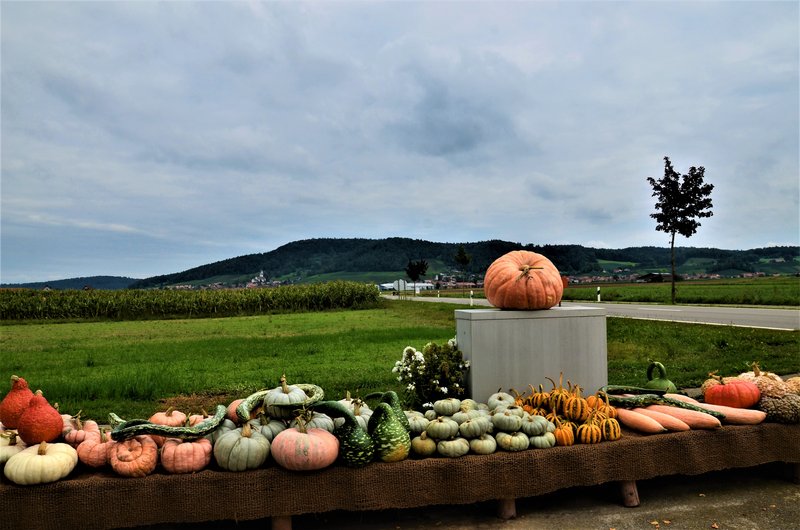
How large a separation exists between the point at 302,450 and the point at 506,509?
1703mm

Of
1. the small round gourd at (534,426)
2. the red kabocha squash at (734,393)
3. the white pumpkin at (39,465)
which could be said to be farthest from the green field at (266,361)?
the white pumpkin at (39,465)

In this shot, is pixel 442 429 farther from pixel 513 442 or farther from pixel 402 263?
pixel 402 263

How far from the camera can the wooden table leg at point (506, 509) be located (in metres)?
4.49

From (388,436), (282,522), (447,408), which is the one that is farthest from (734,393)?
(282,522)

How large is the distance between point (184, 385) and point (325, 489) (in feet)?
24.0

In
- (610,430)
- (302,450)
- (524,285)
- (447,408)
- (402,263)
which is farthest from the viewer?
(402,263)

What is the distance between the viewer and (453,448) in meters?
4.49

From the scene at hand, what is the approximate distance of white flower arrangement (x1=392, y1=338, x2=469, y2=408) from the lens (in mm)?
6285

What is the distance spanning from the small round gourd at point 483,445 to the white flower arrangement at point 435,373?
1.54 m

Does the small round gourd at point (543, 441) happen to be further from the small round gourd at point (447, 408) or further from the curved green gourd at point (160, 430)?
the curved green gourd at point (160, 430)

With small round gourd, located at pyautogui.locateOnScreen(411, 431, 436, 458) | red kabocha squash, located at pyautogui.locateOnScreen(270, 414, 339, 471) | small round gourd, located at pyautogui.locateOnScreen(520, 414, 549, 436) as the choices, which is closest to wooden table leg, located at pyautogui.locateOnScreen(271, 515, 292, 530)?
red kabocha squash, located at pyautogui.locateOnScreen(270, 414, 339, 471)

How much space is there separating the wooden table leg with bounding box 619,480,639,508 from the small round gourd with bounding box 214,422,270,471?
293 cm

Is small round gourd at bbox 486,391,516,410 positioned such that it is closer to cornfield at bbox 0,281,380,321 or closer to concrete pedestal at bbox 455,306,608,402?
concrete pedestal at bbox 455,306,608,402

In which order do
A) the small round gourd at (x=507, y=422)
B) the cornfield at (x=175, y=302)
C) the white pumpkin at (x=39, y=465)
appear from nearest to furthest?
the white pumpkin at (x=39, y=465), the small round gourd at (x=507, y=422), the cornfield at (x=175, y=302)
